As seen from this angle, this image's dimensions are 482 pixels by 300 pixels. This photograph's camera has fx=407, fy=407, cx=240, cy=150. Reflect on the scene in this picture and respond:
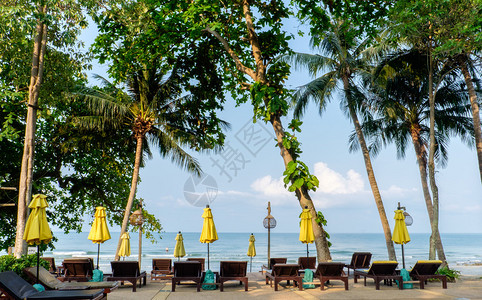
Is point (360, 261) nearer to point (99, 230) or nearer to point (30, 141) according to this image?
point (99, 230)

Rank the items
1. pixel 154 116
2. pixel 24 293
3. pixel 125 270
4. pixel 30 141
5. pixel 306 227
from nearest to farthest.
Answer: pixel 24 293 → pixel 125 270 → pixel 306 227 → pixel 30 141 → pixel 154 116

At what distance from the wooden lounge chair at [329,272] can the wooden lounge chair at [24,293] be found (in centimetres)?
547

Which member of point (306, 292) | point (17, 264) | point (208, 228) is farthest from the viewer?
point (208, 228)

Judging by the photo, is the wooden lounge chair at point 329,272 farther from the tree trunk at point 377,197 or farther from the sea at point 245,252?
the sea at point 245,252

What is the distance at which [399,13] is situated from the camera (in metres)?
12.3

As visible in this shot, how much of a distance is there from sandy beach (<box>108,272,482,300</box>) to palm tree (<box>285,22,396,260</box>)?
6648mm

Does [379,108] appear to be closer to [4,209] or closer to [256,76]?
[256,76]

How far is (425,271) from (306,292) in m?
3.43

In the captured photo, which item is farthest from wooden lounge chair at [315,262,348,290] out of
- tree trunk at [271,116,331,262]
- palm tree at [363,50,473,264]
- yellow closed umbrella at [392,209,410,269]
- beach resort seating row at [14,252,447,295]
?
palm tree at [363,50,473,264]

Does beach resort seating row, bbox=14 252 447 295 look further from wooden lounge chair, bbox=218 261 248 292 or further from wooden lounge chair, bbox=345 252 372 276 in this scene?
wooden lounge chair, bbox=345 252 372 276

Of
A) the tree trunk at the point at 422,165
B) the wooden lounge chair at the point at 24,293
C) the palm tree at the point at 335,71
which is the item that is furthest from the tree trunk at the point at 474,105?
the wooden lounge chair at the point at 24,293

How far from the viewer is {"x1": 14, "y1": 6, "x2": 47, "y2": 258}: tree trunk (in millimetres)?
11234

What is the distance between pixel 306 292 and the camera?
9.58m

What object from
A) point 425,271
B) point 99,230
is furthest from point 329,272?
point 99,230
